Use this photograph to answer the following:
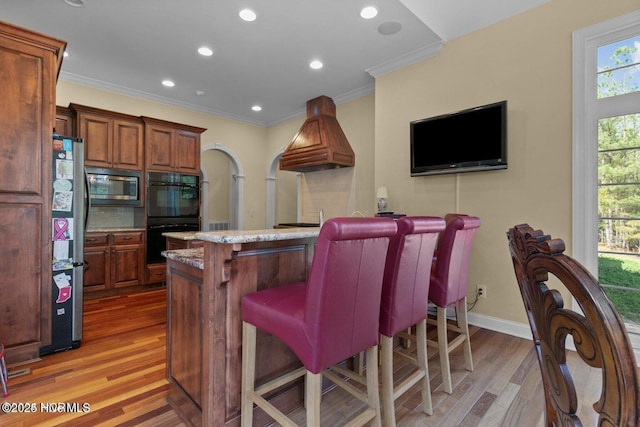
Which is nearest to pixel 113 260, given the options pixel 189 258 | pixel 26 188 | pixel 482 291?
pixel 26 188

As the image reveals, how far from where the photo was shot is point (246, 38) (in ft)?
11.0

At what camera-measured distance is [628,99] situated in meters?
2.40

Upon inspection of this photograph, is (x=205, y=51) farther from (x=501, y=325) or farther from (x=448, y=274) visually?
(x=501, y=325)

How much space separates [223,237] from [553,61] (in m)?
3.23

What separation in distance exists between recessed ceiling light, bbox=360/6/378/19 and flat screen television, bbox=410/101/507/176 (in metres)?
1.21

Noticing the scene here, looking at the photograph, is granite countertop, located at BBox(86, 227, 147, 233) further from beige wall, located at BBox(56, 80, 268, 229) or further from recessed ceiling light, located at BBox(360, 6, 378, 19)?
recessed ceiling light, located at BBox(360, 6, 378, 19)

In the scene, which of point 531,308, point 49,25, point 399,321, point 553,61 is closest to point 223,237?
point 399,321

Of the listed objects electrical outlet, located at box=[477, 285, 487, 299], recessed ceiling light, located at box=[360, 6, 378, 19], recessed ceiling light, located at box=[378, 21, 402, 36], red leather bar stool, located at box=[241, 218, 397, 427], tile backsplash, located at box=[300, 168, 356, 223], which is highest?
recessed ceiling light, located at box=[360, 6, 378, 19]

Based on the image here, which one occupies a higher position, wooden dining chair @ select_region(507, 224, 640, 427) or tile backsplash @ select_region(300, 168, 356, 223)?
tile backsplash @ select_region(300, 168, 356, 223)

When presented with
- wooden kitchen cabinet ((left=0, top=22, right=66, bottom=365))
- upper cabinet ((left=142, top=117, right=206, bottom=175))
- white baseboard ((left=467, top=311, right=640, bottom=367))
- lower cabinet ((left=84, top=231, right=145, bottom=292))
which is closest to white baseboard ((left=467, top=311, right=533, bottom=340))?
white baseboard ((left=467, top=311, right=640, bottom=367))

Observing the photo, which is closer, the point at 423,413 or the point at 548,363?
the point at 548,363

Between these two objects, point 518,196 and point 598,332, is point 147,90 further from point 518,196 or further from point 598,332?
point 598,332

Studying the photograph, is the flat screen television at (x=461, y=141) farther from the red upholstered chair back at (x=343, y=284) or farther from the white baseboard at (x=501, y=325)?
the red upholstered chair back at (x=343, y=284)

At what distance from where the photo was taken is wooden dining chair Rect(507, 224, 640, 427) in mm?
400
